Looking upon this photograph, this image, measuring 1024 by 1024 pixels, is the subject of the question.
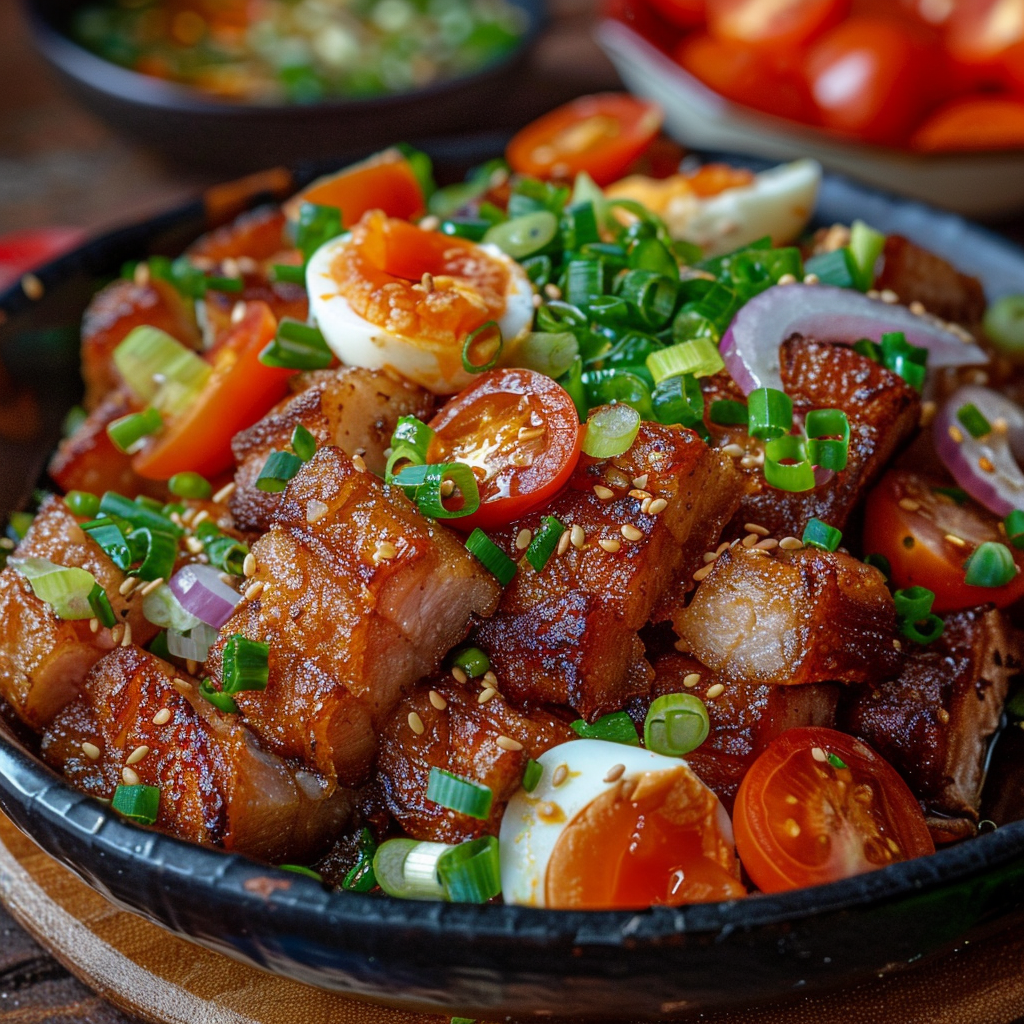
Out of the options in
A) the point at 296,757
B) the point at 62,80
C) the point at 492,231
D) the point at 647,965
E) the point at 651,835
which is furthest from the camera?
the point at 62,80

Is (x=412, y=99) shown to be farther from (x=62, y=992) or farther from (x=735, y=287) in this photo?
(x=62, y=992)

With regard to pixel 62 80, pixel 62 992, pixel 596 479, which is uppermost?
pixel 596 479

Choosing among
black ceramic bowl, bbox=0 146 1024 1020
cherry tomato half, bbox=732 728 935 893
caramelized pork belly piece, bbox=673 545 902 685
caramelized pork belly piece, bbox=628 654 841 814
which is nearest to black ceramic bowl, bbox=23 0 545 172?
caramelized pork belly piece, bbox=673 545 902 685

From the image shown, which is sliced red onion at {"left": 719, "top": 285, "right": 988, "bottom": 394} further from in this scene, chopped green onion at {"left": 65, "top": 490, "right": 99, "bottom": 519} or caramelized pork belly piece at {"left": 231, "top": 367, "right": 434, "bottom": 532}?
chopped green onion at {"left": 65, "top": 490, "right": 99, "bottom": 519}

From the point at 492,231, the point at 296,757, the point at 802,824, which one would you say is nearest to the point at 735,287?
the point at 492,231

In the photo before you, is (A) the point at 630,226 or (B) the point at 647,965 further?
(A) the point at 630,226

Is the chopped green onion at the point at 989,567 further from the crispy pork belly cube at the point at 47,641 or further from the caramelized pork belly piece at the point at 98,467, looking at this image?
the caramelized pork belly piece at the point at 98,467

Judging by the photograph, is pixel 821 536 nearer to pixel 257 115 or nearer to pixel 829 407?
pixel 829 407
